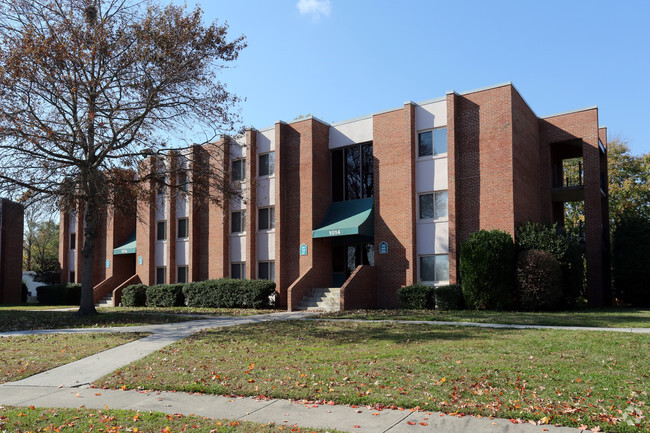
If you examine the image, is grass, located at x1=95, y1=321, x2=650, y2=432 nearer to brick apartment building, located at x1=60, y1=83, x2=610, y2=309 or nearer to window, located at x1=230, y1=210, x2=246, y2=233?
brick apartment building, located at x1=60, y1=83, x2=610, y2=309

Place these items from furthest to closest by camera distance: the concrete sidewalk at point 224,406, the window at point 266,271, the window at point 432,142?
the window at point 266,271 < the window at point 432,142 < the concrete sidewalk at point 224,406

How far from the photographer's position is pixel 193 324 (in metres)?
17.3

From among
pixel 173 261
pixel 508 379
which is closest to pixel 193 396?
pixel 508 379

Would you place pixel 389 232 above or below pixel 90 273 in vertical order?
above

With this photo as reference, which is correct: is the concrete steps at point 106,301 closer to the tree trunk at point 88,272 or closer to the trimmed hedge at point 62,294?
the trimmed hedge at point 62,294

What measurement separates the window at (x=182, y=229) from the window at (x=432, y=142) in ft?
49.0

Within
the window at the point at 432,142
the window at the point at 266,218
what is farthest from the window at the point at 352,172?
the window at the point at 266,218

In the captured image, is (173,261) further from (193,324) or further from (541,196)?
(541,196)

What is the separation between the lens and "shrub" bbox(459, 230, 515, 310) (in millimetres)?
20047

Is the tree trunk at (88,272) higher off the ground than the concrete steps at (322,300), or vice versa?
the tree trunk at (88,272)

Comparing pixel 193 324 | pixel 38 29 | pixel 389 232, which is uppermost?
pixel 38 29

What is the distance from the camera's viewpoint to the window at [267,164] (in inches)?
1082

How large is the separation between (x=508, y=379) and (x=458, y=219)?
580 inches

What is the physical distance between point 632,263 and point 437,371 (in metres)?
19.1
